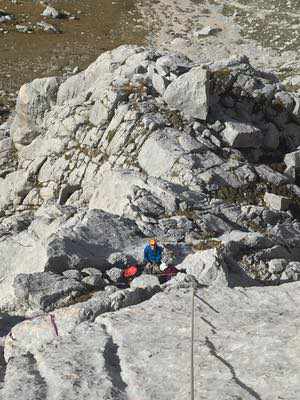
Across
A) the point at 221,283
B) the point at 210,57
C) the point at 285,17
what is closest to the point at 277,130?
the point at 221,283

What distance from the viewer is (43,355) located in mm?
12172

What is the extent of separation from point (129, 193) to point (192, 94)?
6.47m

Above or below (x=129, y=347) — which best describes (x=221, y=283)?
below

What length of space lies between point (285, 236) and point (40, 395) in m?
11.5

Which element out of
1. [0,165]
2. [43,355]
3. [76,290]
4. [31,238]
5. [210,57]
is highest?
[43,355]

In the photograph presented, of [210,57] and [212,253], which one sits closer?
[212,253]

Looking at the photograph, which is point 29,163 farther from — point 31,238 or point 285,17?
point 285,17

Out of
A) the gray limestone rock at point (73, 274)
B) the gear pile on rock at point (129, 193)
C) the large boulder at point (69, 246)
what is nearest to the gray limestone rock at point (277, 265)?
the gear pile on rock at point (129, 193)

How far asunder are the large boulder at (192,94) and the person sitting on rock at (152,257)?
9.50 metres

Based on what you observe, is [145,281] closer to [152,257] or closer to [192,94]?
Result: [152,257]

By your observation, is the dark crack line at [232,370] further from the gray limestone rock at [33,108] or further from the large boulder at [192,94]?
the gray limestone rock at [33,108]

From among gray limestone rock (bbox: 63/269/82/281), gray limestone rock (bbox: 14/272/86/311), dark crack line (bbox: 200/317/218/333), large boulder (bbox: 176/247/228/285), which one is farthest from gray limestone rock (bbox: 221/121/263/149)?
dark crack line (bbox: 200/317/218/333)

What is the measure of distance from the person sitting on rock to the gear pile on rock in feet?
2.07

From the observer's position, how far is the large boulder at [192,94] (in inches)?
981
